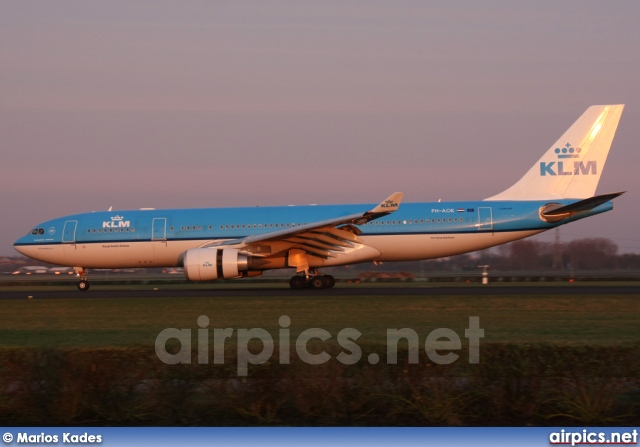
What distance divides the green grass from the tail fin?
7.84 metres

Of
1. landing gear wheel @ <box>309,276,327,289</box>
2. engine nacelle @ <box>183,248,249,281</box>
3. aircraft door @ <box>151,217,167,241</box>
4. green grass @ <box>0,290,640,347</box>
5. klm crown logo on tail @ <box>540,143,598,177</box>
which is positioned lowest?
green grass @ <box>0,290,640,347</box>

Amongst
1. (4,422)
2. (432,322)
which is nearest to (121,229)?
(432,322)

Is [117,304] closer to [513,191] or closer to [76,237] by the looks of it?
[76,237]

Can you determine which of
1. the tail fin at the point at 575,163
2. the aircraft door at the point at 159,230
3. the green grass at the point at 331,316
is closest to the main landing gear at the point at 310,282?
the green grass at the point at 331,316

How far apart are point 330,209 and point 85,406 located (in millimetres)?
20795

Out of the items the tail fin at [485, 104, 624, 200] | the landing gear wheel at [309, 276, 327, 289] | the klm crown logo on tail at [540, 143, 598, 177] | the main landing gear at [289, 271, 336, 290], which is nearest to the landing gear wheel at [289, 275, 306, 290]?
the main landing gear at [289, 271, 336, 290]

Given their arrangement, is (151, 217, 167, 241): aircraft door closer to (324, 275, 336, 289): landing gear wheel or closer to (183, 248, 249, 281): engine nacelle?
(183, 248, 249, 281): engine nacelle

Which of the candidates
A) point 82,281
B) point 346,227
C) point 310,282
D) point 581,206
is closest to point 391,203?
point 346,227

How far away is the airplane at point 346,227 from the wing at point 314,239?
37mm

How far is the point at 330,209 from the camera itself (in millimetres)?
28422

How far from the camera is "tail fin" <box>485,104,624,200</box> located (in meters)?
28.4

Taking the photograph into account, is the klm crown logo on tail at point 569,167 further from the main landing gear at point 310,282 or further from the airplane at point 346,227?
the main landing gear at point 310,282

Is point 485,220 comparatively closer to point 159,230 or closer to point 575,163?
point 575,163

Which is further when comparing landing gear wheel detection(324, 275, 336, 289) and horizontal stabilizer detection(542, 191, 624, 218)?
landing gear wheel detection(324, 275, 336, 289)
